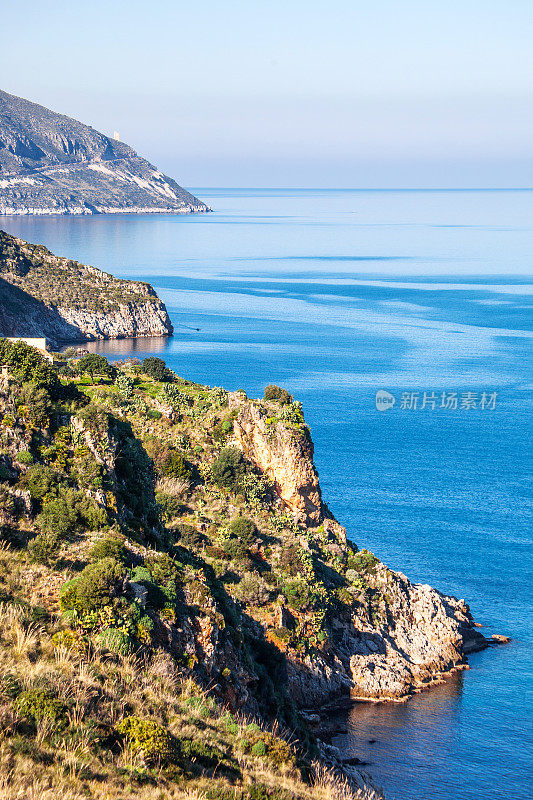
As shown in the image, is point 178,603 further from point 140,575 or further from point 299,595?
point 299,595

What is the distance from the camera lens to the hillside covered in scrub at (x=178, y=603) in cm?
1706

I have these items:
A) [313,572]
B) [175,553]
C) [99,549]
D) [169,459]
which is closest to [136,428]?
[169,459]

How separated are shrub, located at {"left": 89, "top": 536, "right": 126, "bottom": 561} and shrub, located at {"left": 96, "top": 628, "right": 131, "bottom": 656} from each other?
3.50m

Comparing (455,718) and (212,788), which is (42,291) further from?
(212,788)

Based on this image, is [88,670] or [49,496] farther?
[49,496]

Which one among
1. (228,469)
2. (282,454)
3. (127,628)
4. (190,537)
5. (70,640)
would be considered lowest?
(190,537)

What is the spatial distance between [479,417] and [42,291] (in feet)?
368

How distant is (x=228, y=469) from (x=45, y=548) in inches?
1173

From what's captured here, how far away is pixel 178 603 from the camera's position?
25969 millimetres

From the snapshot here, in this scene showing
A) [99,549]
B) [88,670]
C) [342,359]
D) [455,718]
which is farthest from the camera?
[342,359]

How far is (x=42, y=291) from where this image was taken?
186 m

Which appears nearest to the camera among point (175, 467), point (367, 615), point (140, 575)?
point (140, 575)

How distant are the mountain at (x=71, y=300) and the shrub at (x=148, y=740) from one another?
158m

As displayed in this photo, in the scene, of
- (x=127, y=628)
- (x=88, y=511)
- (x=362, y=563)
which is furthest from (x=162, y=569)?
(x=362, y=563)
